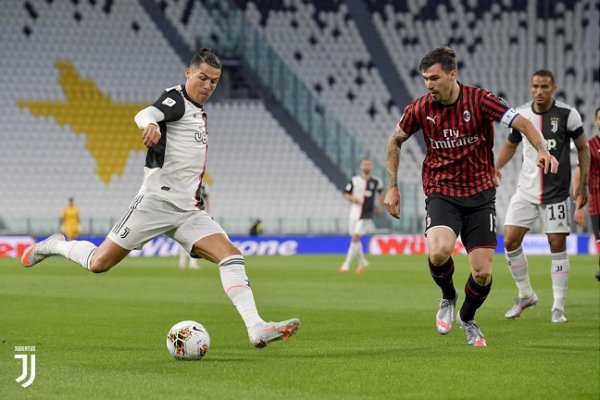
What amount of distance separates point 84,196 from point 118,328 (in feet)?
77.2

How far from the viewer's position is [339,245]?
1369 inches

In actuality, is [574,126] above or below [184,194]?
above

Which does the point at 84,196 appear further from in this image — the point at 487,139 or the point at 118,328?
the point at 487,139

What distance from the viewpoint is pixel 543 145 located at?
783cm

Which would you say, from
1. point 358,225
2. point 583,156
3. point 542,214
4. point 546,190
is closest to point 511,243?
point 542,214

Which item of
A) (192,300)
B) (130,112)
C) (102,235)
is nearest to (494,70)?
(130,112)

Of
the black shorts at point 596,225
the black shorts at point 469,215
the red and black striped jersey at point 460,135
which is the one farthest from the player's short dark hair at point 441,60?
the black shorts at point 596,225

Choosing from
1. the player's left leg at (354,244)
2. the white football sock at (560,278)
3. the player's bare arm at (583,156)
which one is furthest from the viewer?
the player's left leg at (354,244)

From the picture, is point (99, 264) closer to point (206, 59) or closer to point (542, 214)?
point (206, 59)

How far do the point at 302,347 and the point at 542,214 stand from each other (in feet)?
13.1

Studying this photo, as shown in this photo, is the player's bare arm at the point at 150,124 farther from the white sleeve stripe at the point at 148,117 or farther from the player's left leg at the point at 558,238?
the player's left leg at the point at 558,238

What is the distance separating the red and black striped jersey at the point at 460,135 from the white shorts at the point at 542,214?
280 centimetres

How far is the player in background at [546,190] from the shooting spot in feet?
35.4

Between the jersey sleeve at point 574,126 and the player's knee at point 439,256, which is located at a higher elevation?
the jersey sleeve at point 574,126
